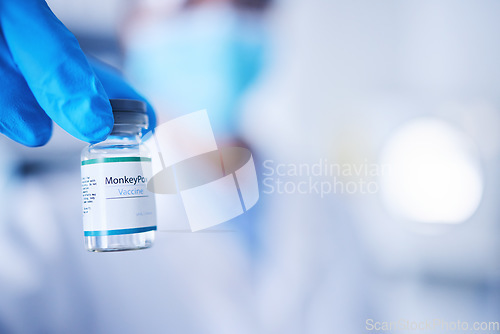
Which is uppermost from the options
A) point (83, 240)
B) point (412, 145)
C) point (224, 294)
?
point (412, 145)

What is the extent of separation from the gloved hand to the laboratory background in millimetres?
165

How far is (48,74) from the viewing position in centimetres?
79

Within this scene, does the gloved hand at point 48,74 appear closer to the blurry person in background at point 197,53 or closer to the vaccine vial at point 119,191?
the vaccine vial at point 119,191

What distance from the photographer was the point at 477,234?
3.02ft

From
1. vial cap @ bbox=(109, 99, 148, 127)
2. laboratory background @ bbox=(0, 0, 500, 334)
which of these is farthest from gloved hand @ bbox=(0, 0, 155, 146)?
laboratory background @ bbox=(0, 0, 500, 334)

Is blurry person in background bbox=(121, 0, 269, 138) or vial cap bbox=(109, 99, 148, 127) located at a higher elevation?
blurry person in background bbox=(121, 0, 269, 138)

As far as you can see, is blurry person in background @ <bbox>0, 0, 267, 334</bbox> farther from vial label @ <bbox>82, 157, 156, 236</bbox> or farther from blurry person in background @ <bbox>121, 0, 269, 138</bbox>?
vial label @ <bbox>82, 157, 156, 236</bbox>

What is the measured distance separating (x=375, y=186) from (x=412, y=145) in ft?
0.38

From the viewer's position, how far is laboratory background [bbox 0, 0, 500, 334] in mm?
928

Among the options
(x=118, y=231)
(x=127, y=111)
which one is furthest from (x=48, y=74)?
(x=118, y=231)

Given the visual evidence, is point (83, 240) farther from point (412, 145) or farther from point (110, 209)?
point (412, 145)

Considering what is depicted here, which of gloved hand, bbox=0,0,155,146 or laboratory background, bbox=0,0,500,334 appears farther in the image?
laboratory background, bbox=0,0,500,334

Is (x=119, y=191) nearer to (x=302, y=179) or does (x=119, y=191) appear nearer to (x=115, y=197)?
(x=115, y=197)

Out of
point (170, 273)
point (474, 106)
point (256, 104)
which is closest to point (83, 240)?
point (170, 273)
